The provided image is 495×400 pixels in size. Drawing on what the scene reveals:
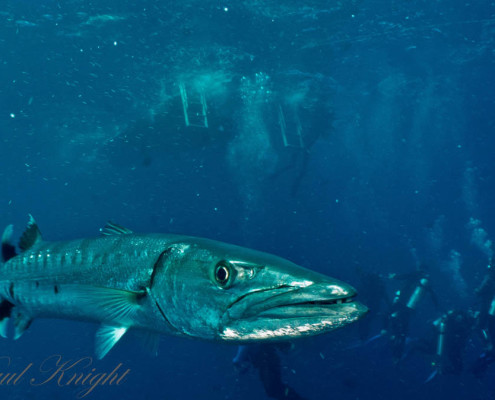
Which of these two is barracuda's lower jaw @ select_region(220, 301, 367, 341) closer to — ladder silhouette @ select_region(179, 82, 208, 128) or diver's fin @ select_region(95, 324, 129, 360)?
diver's fin @ select_region(95, 324, 129, 360)

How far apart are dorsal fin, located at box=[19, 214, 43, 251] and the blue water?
738 cm

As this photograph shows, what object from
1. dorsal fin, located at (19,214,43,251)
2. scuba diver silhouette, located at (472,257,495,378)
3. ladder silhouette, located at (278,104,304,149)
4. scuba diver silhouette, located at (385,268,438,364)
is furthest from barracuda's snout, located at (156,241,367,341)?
ladder silhouette, located at (278,104,304,149)

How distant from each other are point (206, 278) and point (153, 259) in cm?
53

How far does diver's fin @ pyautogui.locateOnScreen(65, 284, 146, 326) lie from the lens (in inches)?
86.0

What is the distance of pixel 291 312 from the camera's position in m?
1.76

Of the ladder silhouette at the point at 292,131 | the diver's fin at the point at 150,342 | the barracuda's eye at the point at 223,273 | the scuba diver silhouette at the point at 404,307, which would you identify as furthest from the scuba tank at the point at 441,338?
the ladder silhouette at the point at 292,131

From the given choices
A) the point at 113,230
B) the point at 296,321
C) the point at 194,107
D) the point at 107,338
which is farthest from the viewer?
the point at 194,107

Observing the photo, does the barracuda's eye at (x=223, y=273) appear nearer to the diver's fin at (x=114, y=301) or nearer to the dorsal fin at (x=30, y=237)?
the diver's fin at (x=114, y=301)

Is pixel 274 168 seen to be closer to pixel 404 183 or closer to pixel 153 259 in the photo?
pixel 153 259

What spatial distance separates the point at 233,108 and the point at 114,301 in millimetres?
24867

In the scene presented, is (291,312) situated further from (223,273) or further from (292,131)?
(292,131)

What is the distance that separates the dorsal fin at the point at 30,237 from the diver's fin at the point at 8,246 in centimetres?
11

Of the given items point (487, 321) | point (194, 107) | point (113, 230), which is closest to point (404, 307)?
point (487, 321)

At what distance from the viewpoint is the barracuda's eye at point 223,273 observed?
2025 millimetres
